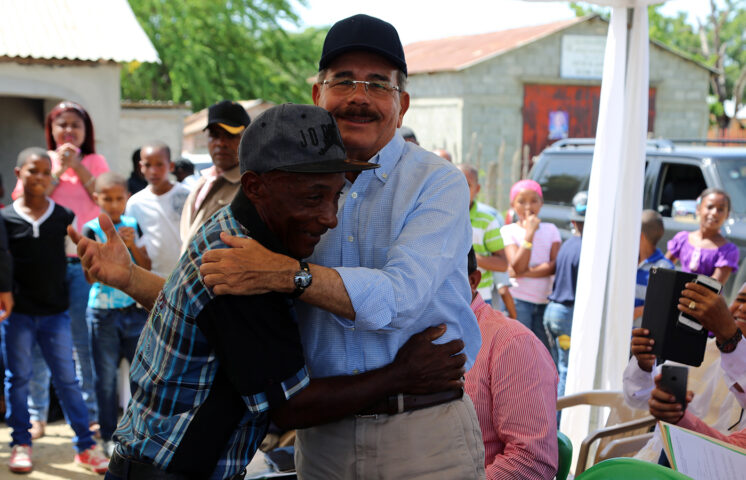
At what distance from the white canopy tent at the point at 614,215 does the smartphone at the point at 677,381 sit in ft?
4.83

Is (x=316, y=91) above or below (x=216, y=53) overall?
below

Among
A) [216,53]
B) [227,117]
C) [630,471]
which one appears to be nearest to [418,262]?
[630,471]

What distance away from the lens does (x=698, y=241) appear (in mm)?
6363

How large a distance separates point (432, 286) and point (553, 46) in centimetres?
2543

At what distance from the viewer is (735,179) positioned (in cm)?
743

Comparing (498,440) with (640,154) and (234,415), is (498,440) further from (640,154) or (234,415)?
(640,154)

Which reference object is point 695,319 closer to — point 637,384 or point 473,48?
point 637,384

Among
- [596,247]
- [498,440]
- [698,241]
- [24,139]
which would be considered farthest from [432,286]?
[24,139]

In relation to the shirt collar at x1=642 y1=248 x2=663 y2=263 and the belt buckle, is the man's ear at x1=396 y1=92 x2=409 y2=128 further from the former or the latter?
the shirt collar at x1=642 y1=248 x2=663 y2=263

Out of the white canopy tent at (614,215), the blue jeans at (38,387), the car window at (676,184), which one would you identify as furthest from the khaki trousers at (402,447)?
the car window at (676,184)

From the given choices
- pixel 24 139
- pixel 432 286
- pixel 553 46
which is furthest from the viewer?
pixel 553 46

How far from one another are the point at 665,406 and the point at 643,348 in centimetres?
24

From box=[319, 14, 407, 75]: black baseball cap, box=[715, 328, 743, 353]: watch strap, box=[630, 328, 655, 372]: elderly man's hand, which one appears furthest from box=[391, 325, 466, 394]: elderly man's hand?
box=[715, 328, 743, 353]: watch strap

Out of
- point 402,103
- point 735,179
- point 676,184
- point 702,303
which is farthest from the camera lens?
point 676,184
